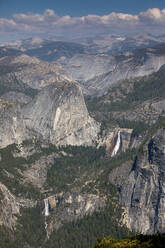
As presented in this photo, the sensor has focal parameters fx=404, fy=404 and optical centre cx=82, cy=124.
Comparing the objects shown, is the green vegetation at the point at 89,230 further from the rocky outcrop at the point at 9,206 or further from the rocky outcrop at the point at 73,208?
the rocky outcrop at the point at 9,206

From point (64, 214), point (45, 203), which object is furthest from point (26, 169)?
point (64, 214)

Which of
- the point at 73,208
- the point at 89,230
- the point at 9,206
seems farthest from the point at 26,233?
the point at 89,230

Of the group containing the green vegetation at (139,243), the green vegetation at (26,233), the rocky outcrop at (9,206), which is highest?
the green vegetation at (139,243)

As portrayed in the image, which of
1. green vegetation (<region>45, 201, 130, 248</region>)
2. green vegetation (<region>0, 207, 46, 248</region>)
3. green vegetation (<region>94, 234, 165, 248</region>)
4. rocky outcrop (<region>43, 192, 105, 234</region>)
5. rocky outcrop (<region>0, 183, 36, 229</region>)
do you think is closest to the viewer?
green vegetation (<region>94, 234, 165, 248</region>)

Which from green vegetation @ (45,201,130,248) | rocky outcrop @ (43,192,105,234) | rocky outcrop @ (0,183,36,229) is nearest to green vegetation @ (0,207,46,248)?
rocky outcrop @ (0,183,36,229)

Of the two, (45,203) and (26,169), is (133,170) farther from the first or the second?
(26,169)

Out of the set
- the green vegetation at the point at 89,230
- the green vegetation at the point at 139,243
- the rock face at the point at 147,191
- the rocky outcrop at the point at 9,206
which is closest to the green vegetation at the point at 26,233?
the rocky outcrop at the point at 9,206

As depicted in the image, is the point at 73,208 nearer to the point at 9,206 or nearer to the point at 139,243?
the point at 9,206

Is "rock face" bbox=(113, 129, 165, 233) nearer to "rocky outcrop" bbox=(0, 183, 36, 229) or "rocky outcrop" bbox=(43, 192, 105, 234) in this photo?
"rocky outcrop" bbox=(43, 192, 105, 234)
